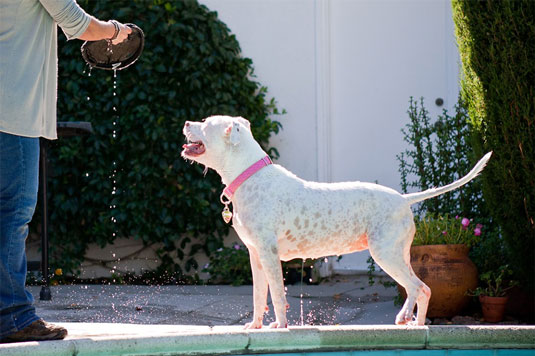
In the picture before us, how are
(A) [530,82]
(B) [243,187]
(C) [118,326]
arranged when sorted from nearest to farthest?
(B) [243,187] → (C) [118,326] → (A) [530,82]

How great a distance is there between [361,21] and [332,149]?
4.15 feet

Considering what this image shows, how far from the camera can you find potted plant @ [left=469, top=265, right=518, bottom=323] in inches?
186

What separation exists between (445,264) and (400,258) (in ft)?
5.20

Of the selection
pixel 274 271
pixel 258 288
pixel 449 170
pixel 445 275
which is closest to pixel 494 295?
pixel 445 275

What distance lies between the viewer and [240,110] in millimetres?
6980

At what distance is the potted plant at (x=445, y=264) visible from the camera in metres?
4.79

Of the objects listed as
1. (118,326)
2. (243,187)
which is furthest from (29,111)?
(118,326)

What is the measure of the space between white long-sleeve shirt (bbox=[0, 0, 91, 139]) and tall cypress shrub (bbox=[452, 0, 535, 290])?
253cm

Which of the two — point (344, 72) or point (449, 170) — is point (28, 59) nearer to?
point (449, 170)

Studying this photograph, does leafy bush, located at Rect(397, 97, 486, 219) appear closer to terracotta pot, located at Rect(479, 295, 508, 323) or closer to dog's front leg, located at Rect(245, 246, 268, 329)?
terracotta pot, located at Rect(479, 295, 508, 323)

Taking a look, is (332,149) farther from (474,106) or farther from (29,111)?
(29,111)

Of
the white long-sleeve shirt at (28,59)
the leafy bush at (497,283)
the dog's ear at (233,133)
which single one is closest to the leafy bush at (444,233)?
the leafy bush at (497,283)

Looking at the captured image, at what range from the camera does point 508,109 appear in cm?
445

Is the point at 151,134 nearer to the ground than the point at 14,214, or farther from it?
farther from it
